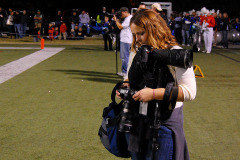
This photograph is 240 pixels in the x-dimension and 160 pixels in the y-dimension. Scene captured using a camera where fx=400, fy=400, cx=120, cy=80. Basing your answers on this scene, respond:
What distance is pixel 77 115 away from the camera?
20.9ft

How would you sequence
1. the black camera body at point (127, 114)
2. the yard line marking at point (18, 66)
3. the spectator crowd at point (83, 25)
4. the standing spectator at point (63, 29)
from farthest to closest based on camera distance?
the standing spectator at point (63, 29) < the spectator crowd at point (83, 25) < the yard line marking at point (18, 66) < the black camera body at point (127, 114)

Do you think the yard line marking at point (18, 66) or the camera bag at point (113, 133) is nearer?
the camera bag at point (113, 133)

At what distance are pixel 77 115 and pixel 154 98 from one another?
13.3 ft

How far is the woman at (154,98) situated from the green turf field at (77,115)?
2081mm

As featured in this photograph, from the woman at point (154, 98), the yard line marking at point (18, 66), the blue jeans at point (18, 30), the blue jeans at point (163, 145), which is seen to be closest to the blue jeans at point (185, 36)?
the yard line marking at point (18, 66)

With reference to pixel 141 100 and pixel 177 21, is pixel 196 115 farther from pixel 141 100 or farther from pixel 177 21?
pixel 177 21

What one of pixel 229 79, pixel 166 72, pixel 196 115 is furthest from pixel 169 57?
pixel 229 79

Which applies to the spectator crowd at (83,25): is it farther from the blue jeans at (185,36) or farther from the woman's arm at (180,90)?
the woman's arm at (180,90)

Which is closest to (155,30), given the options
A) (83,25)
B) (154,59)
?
(154,59)

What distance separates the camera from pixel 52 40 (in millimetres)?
24719

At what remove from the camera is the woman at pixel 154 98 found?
2.52m

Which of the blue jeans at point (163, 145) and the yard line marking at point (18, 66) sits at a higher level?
the blue jeans at point (163, 145)

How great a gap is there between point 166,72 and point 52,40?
74.7 feet

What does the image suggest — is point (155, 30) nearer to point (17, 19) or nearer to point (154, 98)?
point (154, 98)
